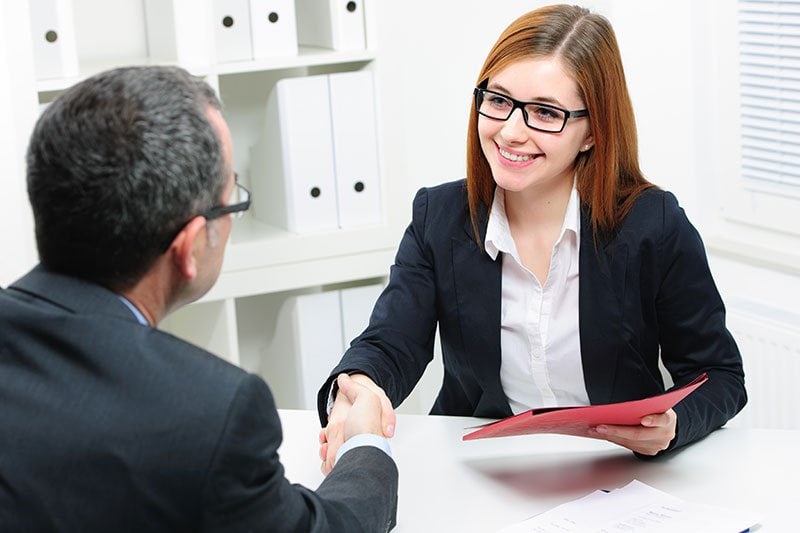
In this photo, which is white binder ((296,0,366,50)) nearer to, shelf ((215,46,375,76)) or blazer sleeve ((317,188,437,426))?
shelf ((215,46,375,76))

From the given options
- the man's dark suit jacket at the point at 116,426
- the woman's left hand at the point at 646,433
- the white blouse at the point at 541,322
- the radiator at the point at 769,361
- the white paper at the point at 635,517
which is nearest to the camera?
the man's dark suit jacket at the point at 116,426

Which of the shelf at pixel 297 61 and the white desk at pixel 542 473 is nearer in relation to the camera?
the white desk at pixel 542 473

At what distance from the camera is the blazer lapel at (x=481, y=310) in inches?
83.4

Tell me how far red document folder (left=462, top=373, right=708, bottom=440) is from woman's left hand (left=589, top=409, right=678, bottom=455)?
0.5 inches

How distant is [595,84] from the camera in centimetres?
203

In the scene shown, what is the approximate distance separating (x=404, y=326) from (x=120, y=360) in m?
1.03

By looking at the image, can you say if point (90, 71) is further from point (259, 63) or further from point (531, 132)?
point (531, 132)

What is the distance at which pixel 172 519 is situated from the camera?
3.71 ft

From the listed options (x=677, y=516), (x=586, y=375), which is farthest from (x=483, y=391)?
(x=677, y=516)

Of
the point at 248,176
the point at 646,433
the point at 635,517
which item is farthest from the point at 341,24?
the point at 635,517

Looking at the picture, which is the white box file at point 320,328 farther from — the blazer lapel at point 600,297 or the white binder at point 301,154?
the blazer lapel at point 600,297

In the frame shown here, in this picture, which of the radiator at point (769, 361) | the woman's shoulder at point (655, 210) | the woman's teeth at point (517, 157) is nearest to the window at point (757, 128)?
the radiator at point (769, 361)

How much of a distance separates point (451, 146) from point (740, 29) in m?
0.95

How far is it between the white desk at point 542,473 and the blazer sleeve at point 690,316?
0.14 metres
